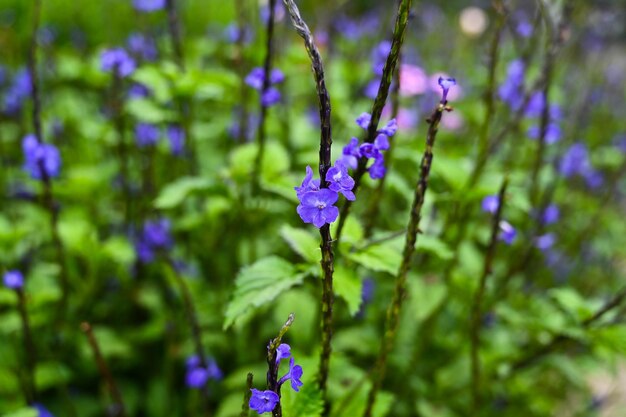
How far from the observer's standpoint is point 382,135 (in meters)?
1.16

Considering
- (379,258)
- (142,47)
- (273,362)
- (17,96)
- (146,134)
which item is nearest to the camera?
(273,362)

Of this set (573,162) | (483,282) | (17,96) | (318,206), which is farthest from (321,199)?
(17,96)

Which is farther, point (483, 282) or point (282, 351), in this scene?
point (483, 282)

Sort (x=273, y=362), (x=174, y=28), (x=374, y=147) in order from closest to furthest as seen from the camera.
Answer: (x=273, y=362) < (x=374, y=147) < (x=174, y=28)

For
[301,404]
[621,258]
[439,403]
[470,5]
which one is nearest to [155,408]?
[439,403]

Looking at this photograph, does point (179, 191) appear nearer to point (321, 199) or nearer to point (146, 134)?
point (146, 134)

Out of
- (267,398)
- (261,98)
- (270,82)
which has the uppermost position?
(270,82)

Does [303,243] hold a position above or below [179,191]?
below

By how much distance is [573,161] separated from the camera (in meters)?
3.26

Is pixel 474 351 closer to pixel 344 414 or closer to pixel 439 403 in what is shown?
pixel 344 414

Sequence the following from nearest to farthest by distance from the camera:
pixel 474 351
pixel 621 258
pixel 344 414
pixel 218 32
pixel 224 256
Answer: pixel 344 414, pixel 474 351, pixel 224 256, pixel 621 258, pixel 218 32

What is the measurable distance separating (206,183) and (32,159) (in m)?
0.65

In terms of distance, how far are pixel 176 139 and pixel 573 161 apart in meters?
2.25

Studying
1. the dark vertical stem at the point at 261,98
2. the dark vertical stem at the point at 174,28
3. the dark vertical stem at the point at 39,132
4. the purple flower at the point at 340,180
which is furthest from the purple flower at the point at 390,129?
the dark vertical stem at the point at 174,28
